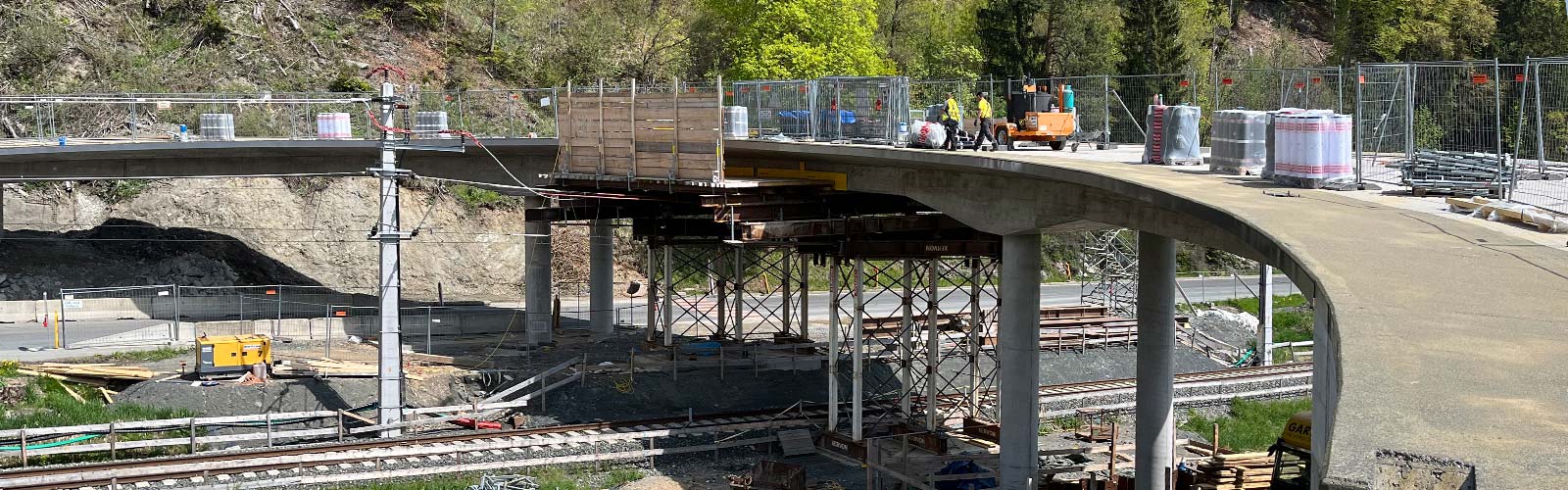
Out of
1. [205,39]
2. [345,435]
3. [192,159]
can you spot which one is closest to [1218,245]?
[345,435]

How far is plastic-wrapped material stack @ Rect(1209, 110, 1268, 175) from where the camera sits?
2630 cm

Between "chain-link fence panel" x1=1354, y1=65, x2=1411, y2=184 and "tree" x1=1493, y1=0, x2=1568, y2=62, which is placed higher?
Answer: "tree" x1=1493, y1=0, x2=1568, y2=62

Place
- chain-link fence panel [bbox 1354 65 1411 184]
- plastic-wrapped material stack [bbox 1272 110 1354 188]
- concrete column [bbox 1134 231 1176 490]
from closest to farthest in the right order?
plastic-wrapped material stack [bbox 1272 110 1354 188], chain-link fence panel [bbox 1354 65 1411 184], concrete column [bbox 1134 231 1176 490]

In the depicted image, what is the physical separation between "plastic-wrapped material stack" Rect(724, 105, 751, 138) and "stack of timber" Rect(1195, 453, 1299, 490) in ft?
54.0

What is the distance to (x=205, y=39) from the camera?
68375 millimetres

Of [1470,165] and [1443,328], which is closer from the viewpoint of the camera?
[1443,328]

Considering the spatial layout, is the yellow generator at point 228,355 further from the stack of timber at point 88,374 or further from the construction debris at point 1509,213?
the construction debris at point 1509,213

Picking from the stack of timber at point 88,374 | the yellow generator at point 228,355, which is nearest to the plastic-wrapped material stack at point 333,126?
the yellow generator at point 228,355

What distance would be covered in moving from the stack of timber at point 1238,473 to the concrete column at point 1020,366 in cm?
A: 367

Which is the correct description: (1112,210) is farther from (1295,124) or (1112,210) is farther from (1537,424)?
(1537,424)

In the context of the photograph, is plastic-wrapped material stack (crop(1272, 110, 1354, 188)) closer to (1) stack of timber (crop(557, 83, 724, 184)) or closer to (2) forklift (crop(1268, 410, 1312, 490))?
(2) forklift (crop(1268, 410, 1312, 490))

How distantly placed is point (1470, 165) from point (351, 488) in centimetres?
2248

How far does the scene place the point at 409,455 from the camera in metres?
32.6

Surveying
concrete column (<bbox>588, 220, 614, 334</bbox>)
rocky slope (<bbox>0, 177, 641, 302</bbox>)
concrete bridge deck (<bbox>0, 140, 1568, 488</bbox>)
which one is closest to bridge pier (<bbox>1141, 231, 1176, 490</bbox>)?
concrete bridge deck (<bbox>0, 140, 1568, 488</bbox>)
